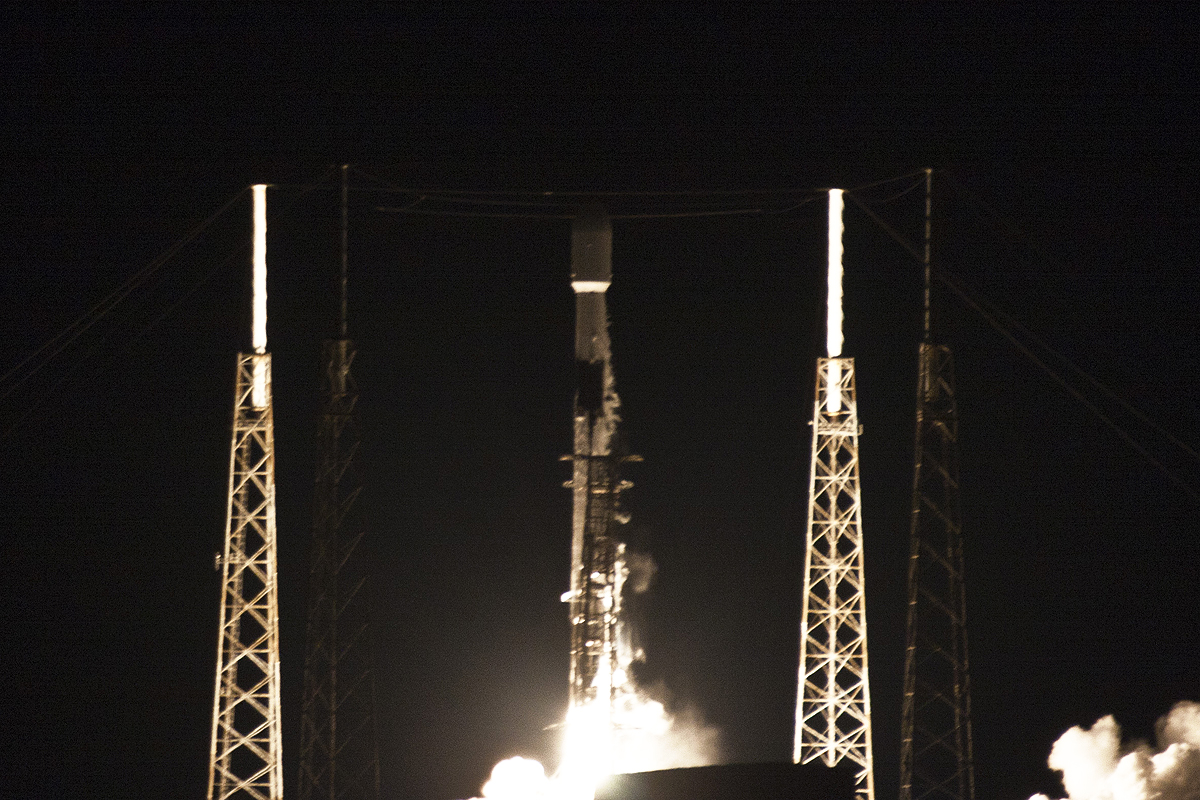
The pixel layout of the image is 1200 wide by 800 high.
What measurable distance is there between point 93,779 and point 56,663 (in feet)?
10.3

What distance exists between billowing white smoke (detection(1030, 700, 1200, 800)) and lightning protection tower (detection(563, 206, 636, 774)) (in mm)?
12024

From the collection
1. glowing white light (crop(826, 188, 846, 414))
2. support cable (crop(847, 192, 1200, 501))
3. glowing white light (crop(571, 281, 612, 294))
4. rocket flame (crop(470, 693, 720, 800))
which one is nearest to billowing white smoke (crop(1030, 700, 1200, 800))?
support cable (crop(847, 192, 1200, 501))

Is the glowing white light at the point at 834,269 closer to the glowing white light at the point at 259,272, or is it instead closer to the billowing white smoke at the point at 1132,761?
the glowing white light at the point at 259,272

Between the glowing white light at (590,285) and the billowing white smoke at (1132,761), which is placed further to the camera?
the billowing white smoke at (1132,761)

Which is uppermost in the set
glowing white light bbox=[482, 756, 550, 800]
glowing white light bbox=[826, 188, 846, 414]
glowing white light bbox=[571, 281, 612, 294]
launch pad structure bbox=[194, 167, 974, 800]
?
glowing white light bbox=[571, 281, 612, 294]

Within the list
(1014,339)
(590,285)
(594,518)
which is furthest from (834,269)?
(1014,339)

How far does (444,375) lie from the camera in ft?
141

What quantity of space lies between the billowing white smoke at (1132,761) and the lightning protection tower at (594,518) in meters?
12.0

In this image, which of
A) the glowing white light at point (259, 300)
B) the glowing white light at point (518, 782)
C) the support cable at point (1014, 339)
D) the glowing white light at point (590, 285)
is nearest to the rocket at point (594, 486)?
the glowing white light at point (590, 285)

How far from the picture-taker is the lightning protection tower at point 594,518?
3422cm

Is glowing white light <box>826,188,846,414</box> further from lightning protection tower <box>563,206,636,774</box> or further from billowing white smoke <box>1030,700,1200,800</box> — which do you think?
billowing white smoke <box>1030,700,1200,800</box>

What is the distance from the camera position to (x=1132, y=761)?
38688mm

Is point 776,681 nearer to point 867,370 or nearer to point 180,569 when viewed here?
point 867,370

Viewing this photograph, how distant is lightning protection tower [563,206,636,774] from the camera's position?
3422 cm
